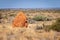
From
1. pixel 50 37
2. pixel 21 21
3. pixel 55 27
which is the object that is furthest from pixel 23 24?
pixel 50 37

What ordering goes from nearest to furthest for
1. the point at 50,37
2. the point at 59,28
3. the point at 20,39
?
1. the point at 20,39
2. the point at 50,37
3. the point at 59,28

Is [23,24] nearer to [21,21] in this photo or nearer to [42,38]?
[21,21]

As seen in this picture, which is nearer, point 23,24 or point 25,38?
point 25,38

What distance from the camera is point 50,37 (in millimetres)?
18281

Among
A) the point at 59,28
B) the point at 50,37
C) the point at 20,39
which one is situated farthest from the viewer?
the point at 59,28

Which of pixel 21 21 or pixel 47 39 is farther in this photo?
pixel 21 21

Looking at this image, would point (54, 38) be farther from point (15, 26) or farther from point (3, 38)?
point (15, 26)

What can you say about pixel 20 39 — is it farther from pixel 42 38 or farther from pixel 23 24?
pixel 23 24

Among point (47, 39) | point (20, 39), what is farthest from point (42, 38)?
point (20, 39)

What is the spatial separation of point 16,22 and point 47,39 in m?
9.07

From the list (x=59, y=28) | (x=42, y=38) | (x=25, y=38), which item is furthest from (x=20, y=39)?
(x=59, y=28)

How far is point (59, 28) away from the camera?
24859 mm

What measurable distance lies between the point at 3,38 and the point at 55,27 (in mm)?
8967

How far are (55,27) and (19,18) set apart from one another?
12.6 feet
